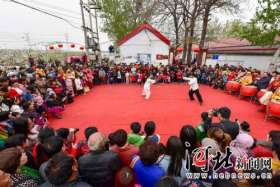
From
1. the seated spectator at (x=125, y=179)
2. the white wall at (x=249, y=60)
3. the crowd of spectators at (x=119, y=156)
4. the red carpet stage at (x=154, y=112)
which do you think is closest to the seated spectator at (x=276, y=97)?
the red carpet stage at (x=154, y=112)

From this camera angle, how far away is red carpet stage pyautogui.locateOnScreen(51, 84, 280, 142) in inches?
265

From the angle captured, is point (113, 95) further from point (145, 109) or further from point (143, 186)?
point (143, 186)

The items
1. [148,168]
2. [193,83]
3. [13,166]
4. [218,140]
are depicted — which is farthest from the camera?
[193,83]

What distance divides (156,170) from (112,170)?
0.59 m

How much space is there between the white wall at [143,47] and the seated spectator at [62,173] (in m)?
16.3

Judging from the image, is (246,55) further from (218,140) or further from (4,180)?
(4,180)

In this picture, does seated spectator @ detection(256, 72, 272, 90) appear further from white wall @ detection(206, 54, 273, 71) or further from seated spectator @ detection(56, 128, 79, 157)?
seated spectator @ detection(56, 128, 79, 157)

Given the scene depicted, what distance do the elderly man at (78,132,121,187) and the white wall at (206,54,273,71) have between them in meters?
16.1

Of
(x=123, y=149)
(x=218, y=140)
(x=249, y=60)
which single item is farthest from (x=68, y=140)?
(x=249, y=60)

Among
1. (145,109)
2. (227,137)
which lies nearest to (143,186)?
(227,137)

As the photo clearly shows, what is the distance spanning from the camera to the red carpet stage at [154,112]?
6.74 metres

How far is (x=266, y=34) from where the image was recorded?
10.7m

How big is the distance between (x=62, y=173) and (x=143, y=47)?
650 inches

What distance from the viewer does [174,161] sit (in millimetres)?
2551
